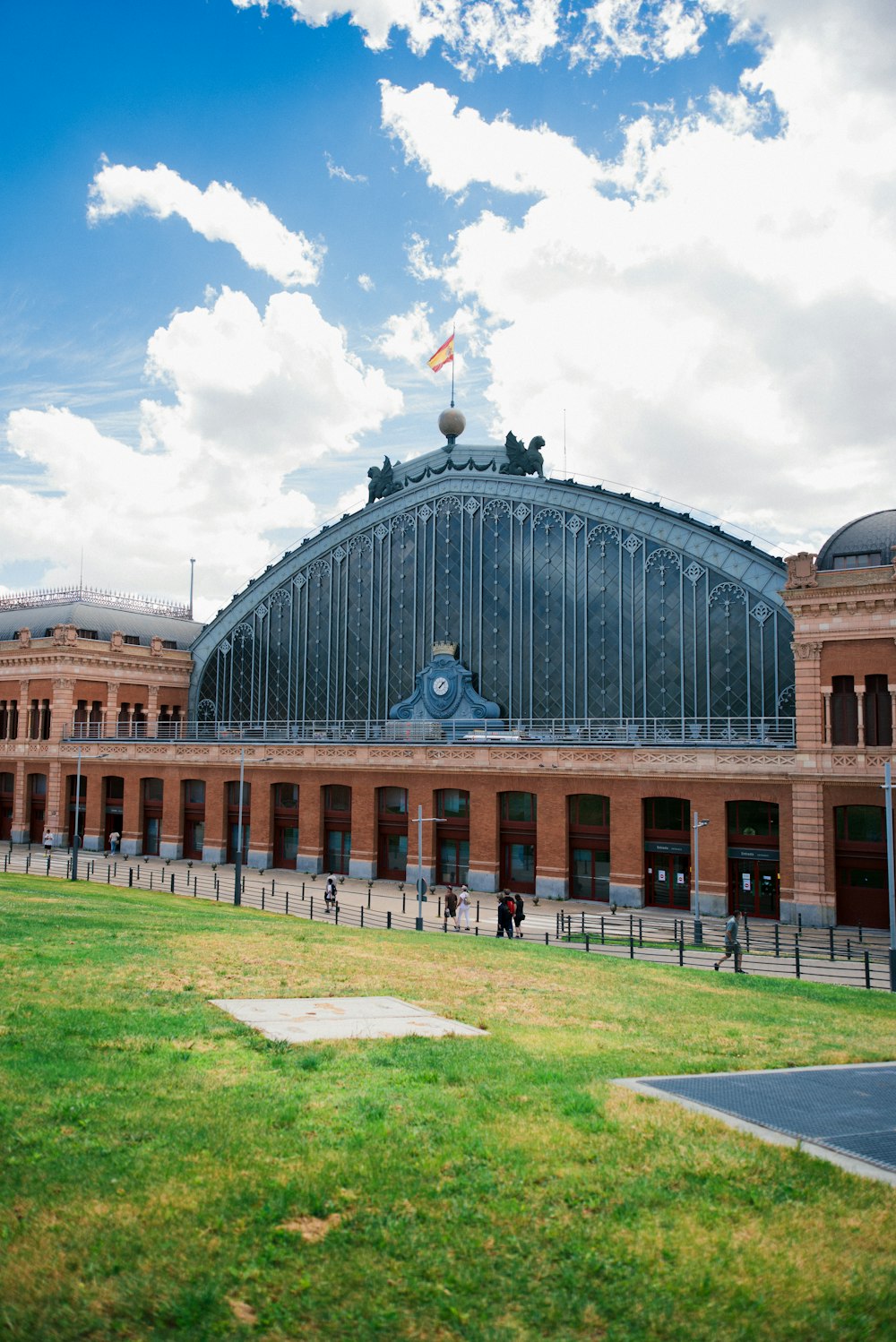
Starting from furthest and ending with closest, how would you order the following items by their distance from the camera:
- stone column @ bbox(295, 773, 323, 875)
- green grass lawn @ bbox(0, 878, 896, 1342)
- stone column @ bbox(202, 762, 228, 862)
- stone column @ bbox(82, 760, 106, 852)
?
stone column @ bbox(82, 760, 106, 852)
stone column @ bbox(202, 762, 228, 862)
stone column @ bbox(295, 773, 323, 875)
green grass lawn @ bbox(0, 878, 896, 1342)

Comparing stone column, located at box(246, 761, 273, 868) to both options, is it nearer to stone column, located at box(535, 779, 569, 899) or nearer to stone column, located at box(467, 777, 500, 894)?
stone column, located at box(467, 777, 500, 894)

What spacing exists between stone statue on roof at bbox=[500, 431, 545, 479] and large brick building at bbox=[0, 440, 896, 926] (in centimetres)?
43

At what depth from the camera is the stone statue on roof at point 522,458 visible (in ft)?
211

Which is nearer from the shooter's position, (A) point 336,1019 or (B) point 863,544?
(A) point 336,1019

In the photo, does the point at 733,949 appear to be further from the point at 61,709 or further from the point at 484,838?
the point at 61,709

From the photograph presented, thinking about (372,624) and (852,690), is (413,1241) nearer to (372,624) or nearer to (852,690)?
(852,690)

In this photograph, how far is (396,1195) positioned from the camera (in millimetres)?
8555

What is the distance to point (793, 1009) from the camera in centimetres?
2167

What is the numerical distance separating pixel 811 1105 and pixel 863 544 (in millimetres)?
38014

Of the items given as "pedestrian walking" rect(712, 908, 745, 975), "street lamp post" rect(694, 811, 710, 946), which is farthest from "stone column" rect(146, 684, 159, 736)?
"pedestrian walking" rect(712, 908, 745, 975)

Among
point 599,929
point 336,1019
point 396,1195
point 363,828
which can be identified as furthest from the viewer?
point 363,828

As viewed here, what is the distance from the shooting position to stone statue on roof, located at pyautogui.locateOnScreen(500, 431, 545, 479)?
64.3 meters

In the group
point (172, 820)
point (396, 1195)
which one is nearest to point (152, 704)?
point (172, 820)

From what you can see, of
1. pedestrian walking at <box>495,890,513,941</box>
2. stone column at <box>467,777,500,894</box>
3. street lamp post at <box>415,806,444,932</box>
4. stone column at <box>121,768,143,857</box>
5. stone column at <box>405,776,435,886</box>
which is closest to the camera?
pedestrian walking at <box>495,890,513,941</box>
